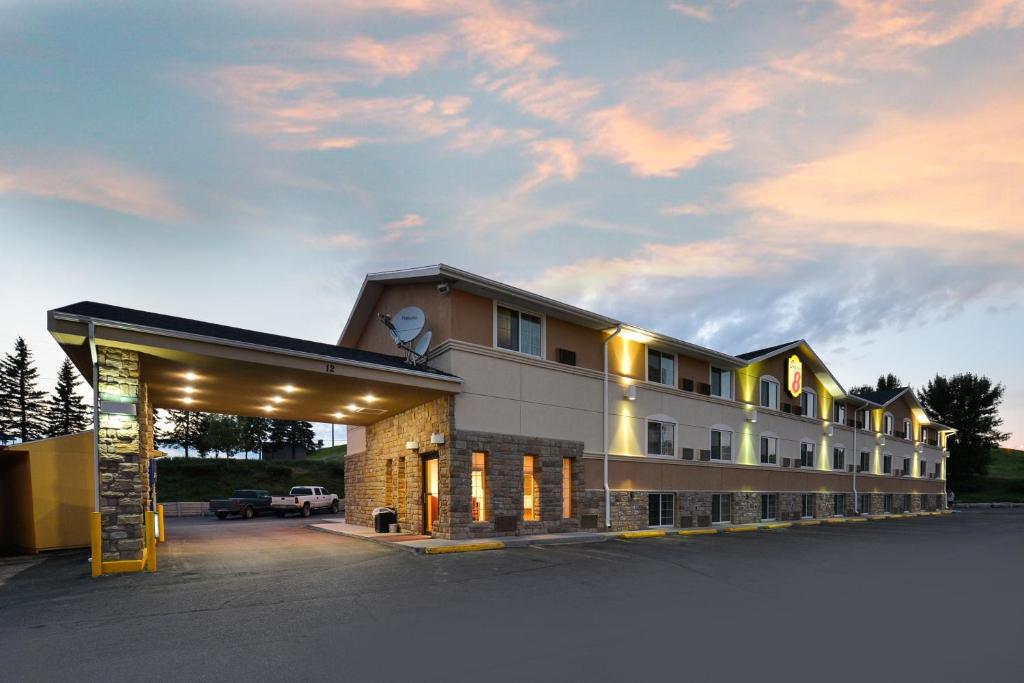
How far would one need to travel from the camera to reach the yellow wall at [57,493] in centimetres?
1784

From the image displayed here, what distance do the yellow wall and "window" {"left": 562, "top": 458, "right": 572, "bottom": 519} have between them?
48.6 ft

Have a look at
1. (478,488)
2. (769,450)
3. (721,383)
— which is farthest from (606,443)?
(769,450)

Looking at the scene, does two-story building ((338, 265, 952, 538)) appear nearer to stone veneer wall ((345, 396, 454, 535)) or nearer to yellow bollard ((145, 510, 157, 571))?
stone veneer wall ((345, 396, 454, 535))

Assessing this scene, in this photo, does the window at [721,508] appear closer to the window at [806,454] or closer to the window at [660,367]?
the window at [660,367]

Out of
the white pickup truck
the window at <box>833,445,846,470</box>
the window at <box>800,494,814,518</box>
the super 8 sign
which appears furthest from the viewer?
the window at <box>833,445,846,470</box>

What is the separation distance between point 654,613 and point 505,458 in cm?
1132

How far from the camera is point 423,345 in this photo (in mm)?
20484

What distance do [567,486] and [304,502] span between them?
21926mm

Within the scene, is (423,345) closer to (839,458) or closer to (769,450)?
(769,450)

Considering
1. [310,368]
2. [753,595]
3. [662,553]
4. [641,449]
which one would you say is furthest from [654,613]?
[641,449]

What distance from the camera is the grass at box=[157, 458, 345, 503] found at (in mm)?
55781

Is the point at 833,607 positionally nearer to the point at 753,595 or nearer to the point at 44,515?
the point at 753,595

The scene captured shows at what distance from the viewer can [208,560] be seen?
1534 cm

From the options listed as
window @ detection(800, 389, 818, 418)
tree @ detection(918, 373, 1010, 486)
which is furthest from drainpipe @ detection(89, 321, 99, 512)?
tree @ detection(918, 373, 1010, 486)
